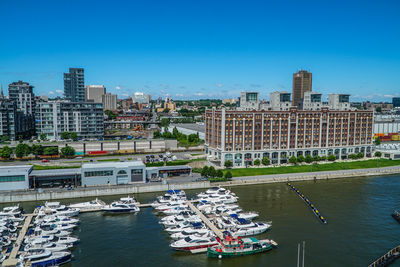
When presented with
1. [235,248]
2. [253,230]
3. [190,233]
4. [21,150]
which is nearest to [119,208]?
[190,233]

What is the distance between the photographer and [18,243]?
125ft

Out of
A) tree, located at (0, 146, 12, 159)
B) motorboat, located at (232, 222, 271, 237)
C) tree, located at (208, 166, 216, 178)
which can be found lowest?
motorboat, located at (232, 222, 271, 237)

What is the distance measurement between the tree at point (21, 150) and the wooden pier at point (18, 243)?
3842cm

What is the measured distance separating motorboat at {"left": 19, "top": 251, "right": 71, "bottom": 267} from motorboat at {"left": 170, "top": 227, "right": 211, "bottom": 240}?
12.1m

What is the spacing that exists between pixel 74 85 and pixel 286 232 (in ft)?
480

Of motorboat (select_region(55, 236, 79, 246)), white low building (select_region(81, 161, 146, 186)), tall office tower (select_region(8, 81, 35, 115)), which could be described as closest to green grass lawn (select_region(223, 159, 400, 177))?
white low building (select_region(81, 161, 146, 186))

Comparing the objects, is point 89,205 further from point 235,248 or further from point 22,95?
point 22,95

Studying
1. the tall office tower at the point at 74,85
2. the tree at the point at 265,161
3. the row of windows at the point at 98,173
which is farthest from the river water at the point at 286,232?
the tall office tower at the point at 74,85

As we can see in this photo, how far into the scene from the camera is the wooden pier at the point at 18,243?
33.8 metres

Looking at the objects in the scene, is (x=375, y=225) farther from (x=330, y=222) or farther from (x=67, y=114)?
(x=67, y=114)

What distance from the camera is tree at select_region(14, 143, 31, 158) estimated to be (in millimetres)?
81312

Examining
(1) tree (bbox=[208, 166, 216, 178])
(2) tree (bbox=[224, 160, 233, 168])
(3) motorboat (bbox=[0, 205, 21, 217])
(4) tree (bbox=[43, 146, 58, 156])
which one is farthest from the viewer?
(4) tree (bbox=[43, 146, 58, 156])

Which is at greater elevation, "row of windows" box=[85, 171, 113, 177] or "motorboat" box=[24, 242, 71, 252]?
"row of windows" box=[85, 171, 113, 177]

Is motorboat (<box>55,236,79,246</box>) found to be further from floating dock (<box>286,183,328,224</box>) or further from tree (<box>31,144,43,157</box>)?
tree (<box>31,144,43,157</box>)
